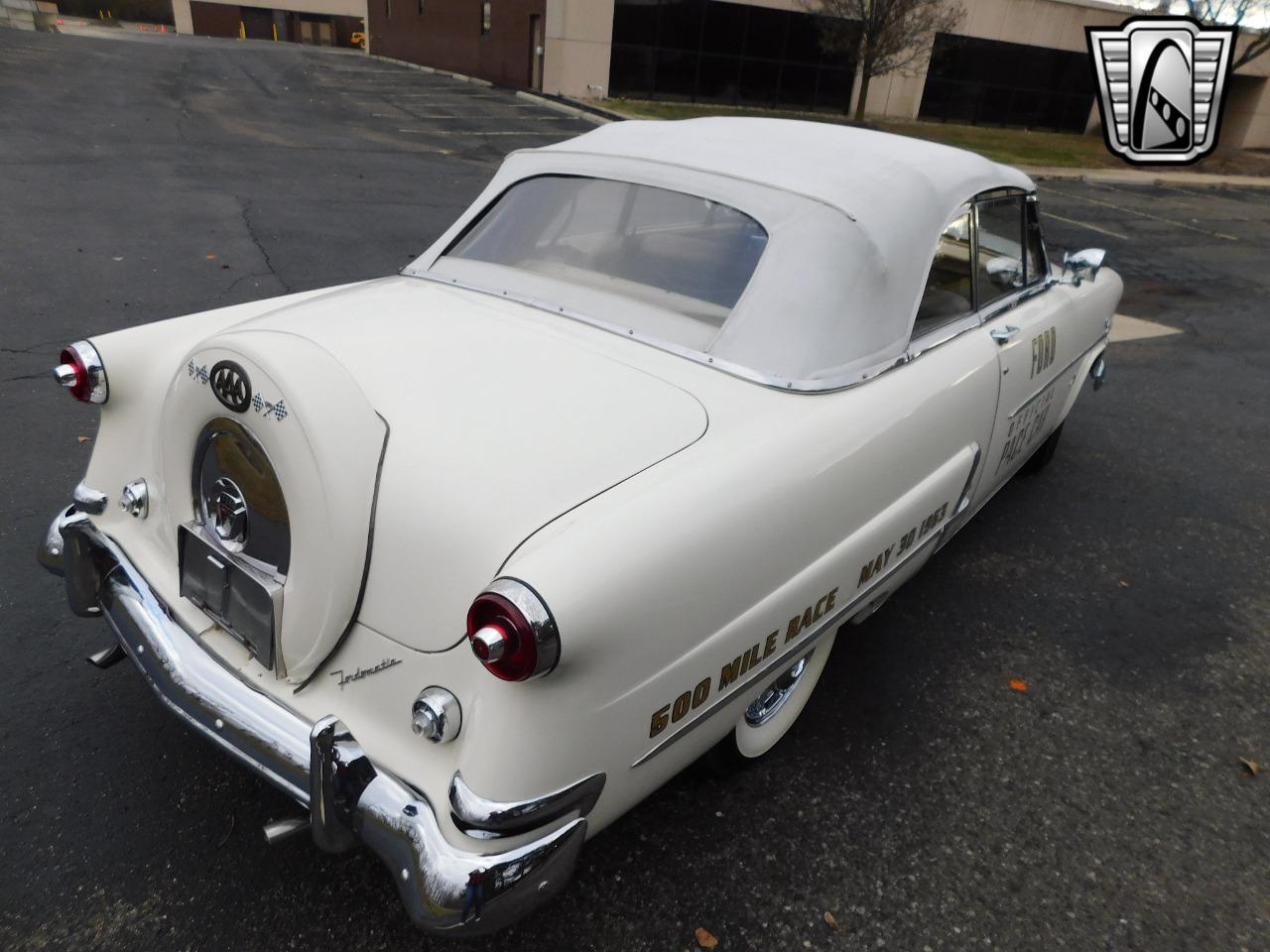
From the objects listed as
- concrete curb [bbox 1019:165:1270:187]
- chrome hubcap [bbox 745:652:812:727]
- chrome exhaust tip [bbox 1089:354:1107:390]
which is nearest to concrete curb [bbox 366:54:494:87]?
concrete curb [bbox 1019:165:1270:187]

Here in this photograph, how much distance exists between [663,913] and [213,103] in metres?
18.5

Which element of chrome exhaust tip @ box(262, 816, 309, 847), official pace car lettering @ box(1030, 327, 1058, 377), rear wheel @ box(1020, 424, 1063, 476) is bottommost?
rear wheel @ box(1020, 424, 1063, 476)

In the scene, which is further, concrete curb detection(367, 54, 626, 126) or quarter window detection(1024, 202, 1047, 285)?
concrete curb detection(367, 54, 626, 126)

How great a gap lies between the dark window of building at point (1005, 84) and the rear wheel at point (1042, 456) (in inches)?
947

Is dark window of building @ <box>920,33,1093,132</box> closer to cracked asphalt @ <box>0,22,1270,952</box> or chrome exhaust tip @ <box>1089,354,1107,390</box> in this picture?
cracked asphalt @ <box>0,22,1270,952</box>

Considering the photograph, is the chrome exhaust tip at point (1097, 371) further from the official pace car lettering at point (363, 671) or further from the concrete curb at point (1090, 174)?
the concrete curb at point (1090, 174)

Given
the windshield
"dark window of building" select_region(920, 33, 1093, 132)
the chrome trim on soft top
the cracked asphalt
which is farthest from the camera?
"dark window of building" select_region(920, 33, 1093, 132)

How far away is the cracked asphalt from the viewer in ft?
7.16

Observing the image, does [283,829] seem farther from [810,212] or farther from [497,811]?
[810,212]

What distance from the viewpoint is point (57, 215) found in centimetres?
787

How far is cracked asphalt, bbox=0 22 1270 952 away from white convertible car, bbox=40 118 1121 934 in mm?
324

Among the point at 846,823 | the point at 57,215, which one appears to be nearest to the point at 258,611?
the point at 846,823

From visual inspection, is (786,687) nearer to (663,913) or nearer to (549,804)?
(663,913)

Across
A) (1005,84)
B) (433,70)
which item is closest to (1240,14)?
(1005,84)
